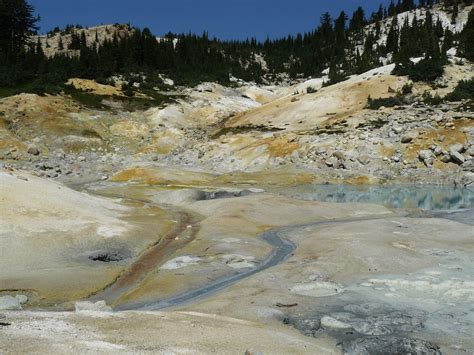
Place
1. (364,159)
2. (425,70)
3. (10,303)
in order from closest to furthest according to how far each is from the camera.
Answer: (10,303) → (364,159) → (425,70)

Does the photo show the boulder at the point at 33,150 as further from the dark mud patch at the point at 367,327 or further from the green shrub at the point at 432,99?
the dark mud patch at the point at 367,327

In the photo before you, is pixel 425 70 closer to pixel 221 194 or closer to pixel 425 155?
pixel 425 155

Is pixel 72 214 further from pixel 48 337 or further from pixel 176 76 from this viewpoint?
pixel 176 76

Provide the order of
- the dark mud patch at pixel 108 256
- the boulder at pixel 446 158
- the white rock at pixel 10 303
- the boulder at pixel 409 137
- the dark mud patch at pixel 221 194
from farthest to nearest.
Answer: the boulder at pixel 409 137
the boulder at pixel 446 158
the dark mud patch at pixel 221 194
the dark mud patch at pixel 108 256
the white rock at pixel 10 303

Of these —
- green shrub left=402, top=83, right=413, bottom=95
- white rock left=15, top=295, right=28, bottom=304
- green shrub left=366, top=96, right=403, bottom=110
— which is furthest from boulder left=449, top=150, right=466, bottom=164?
white rock left=15, top=295, right=28, bottom=304

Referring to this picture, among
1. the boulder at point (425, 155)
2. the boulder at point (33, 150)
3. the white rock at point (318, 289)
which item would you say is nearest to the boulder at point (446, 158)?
the boulder at point (425, 155)

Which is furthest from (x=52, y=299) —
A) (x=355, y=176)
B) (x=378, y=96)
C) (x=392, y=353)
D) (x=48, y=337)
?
(x=378, y=96)

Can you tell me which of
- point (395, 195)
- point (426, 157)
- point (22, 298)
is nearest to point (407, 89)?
point (426, 157)

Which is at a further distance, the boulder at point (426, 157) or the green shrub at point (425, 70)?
the green shrub at point (425, 70)

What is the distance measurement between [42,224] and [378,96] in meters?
86.4

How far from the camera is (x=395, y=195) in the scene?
63.1m

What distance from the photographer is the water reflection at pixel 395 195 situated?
183 ft

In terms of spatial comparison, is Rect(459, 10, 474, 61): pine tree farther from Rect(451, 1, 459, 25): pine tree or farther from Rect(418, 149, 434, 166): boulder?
Rect(418, 149, 434, 166): boulder

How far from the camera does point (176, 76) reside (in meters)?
147
